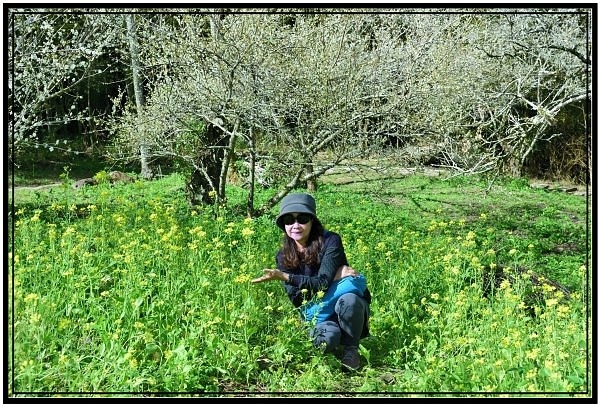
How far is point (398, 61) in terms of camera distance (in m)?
A: 6.39

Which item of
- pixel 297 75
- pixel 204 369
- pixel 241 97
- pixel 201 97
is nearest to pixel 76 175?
pixel 201 97

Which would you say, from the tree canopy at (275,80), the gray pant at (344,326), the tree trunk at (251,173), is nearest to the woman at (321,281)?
the gray pant at (344,326)

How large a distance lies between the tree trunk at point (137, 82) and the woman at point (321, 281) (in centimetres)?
292

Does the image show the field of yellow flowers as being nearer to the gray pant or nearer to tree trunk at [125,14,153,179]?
the gray pant

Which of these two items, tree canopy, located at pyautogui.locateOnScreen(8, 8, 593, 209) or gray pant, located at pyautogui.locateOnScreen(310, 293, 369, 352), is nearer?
gray pant, located at pyautogui.locateOnScreen(310, 293, 369, 352)

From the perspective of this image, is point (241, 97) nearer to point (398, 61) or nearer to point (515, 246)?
point (398, 61)

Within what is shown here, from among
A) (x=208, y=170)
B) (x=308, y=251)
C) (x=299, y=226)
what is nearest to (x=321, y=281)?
(x=308, y=251)

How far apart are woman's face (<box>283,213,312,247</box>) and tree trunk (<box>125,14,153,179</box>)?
2875 millimetres

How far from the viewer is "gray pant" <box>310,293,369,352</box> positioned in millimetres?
2791

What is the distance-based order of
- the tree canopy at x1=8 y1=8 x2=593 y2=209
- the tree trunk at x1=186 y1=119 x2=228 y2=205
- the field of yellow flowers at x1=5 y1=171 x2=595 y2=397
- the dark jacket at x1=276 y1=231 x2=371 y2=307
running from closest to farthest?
1. the field of yellow flowers at x1=5 y1=171 x2=595 y2=397
2. the dark jacket at x1=276 y1=231 x2=371 y2=307
3. the tree canopy at x1=8 y1=8 x2=593 y2=209
4. the tree trunk at x1=186 y1=119 x2=228 y2=205

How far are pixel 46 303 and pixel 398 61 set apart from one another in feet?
15.2

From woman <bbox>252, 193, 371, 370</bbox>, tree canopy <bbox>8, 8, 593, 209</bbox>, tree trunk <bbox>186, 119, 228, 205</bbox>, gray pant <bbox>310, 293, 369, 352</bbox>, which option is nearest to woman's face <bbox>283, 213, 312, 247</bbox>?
woman <bbox>252, 193, 371, 370</bbox>

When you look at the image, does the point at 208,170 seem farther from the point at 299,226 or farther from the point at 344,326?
the point at 344,326

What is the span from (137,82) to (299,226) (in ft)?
12.6
